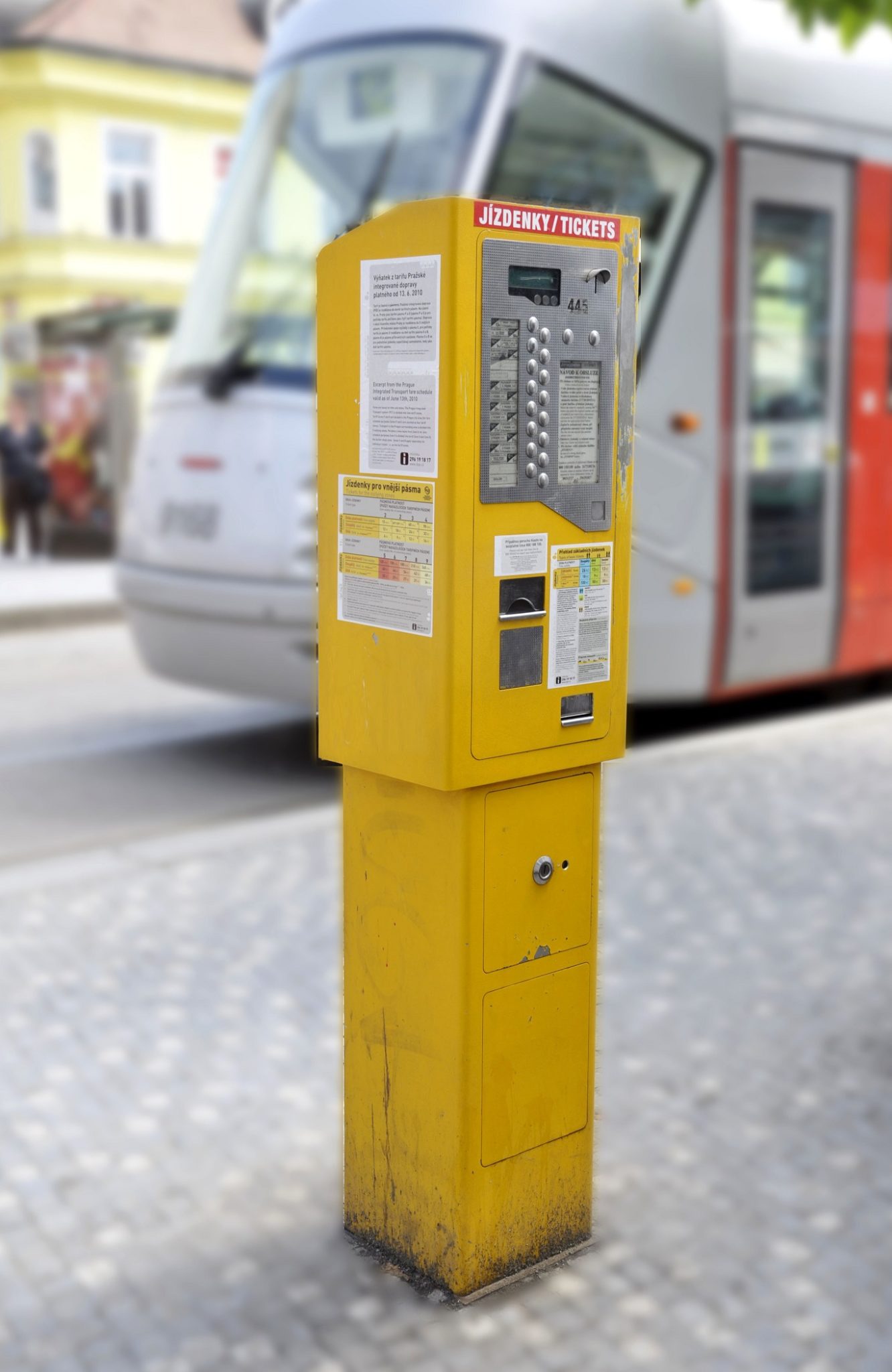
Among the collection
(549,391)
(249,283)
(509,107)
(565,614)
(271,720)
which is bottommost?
(271,720)

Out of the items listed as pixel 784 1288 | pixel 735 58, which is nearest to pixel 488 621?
pixel 784 1288

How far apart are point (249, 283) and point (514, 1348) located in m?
5.48

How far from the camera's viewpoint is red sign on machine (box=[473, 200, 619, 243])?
2627mm

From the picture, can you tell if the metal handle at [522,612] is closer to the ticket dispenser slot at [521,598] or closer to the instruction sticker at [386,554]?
the ticket dispenser slot at [521,598]

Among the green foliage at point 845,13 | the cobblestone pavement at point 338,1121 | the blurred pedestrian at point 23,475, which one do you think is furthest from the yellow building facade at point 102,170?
the cobblestone pavement at point 338,1121

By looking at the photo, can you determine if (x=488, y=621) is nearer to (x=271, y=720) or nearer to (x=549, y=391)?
(x=549, y=391)

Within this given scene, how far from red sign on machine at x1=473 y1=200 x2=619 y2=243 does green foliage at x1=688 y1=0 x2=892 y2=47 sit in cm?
337

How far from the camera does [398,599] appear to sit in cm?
284

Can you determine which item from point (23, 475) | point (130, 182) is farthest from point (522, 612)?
point (130, 182)

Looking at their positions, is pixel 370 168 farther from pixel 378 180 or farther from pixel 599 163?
pixel 599 163

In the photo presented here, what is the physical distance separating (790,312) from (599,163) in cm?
130

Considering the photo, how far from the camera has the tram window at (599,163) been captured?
6793 millimetres

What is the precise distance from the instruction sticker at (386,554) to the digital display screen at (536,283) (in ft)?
1.15

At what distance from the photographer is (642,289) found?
7328 mm
